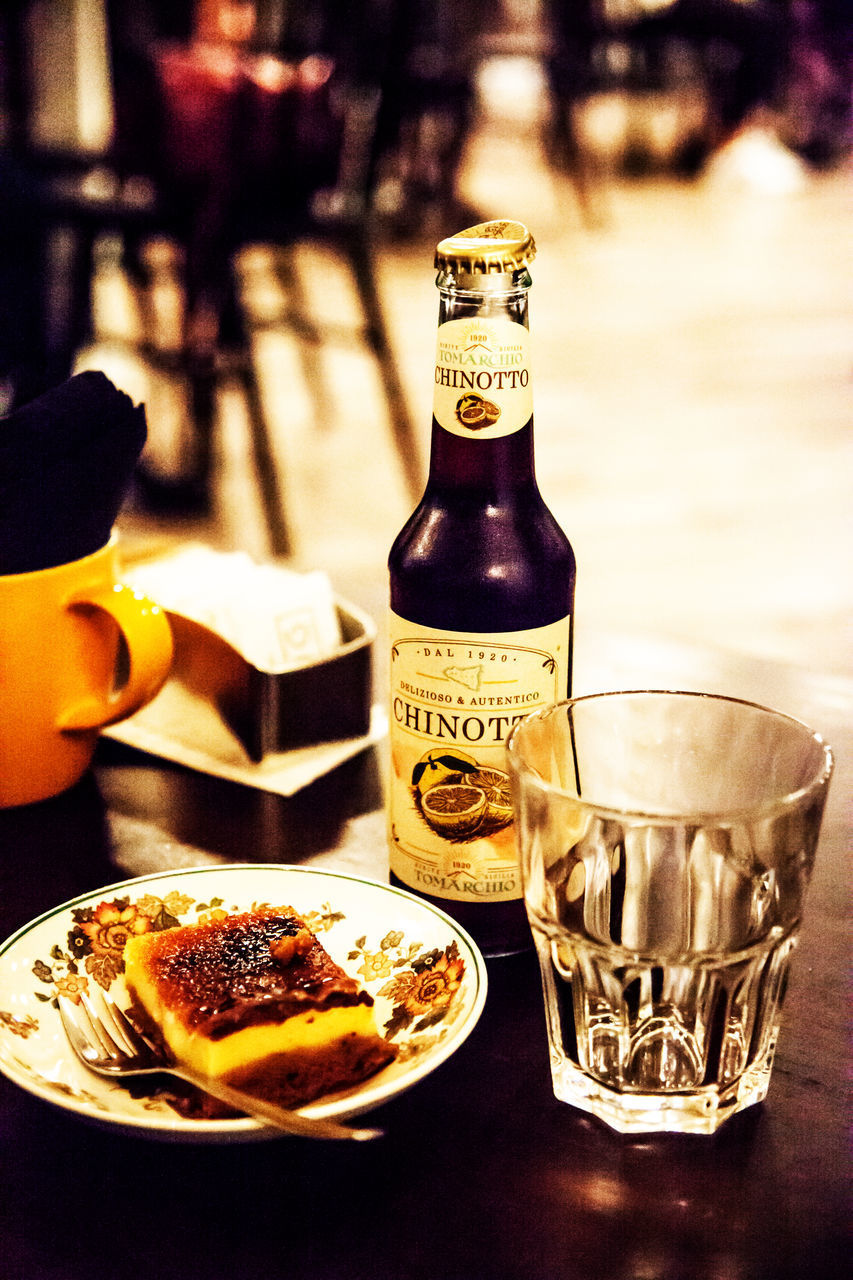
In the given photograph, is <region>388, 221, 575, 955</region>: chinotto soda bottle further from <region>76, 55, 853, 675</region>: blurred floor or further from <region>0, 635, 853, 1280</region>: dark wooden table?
<region>76, 55, 853, 675</region>: blurred floor

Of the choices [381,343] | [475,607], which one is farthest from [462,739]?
[381,343]

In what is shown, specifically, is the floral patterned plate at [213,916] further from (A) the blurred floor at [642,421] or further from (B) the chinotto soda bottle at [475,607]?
(A) the blurred floor at [642,421]

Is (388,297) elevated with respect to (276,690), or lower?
lower

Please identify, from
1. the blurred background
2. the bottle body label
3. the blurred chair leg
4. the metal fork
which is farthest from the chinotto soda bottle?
the blurred chair leg

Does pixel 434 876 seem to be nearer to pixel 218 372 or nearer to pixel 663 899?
pixel 663 899

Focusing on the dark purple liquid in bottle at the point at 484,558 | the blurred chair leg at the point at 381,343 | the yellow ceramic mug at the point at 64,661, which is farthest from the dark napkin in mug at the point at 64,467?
the blurred chair leg at the point at 381,343

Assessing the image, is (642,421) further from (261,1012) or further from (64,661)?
(261,1012)

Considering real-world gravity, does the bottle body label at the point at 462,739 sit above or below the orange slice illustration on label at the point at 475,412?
below
